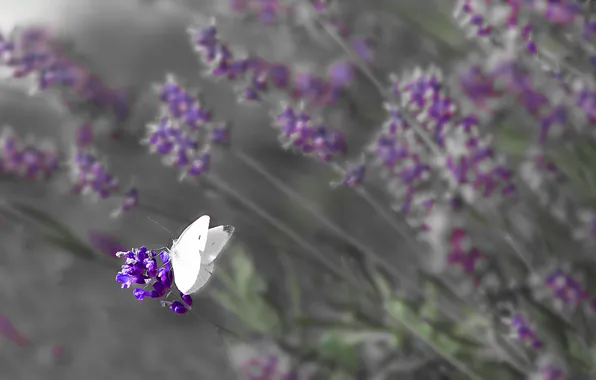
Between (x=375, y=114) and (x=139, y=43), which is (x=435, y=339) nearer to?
(x=375, y=114)

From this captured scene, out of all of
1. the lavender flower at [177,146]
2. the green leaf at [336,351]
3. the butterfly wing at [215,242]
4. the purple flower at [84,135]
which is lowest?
the green leaf at [336,351]

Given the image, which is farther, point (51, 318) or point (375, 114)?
point (51, 318)

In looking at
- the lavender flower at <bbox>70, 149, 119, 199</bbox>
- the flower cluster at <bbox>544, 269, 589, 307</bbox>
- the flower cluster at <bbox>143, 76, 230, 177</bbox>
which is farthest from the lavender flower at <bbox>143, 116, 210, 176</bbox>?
the flower cluster at <bbox>544, 269, 589, 307</bbox>

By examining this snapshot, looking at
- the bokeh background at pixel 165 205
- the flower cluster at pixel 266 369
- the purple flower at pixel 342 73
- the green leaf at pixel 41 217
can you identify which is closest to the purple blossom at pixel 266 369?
the flower cluster at pixel 266 369

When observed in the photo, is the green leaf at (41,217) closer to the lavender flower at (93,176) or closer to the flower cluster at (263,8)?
the lavender flower at (93,176)

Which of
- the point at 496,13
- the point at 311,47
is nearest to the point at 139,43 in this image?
the point at 311,47

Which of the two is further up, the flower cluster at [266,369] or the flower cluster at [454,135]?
the flower cluster at [454,135]
